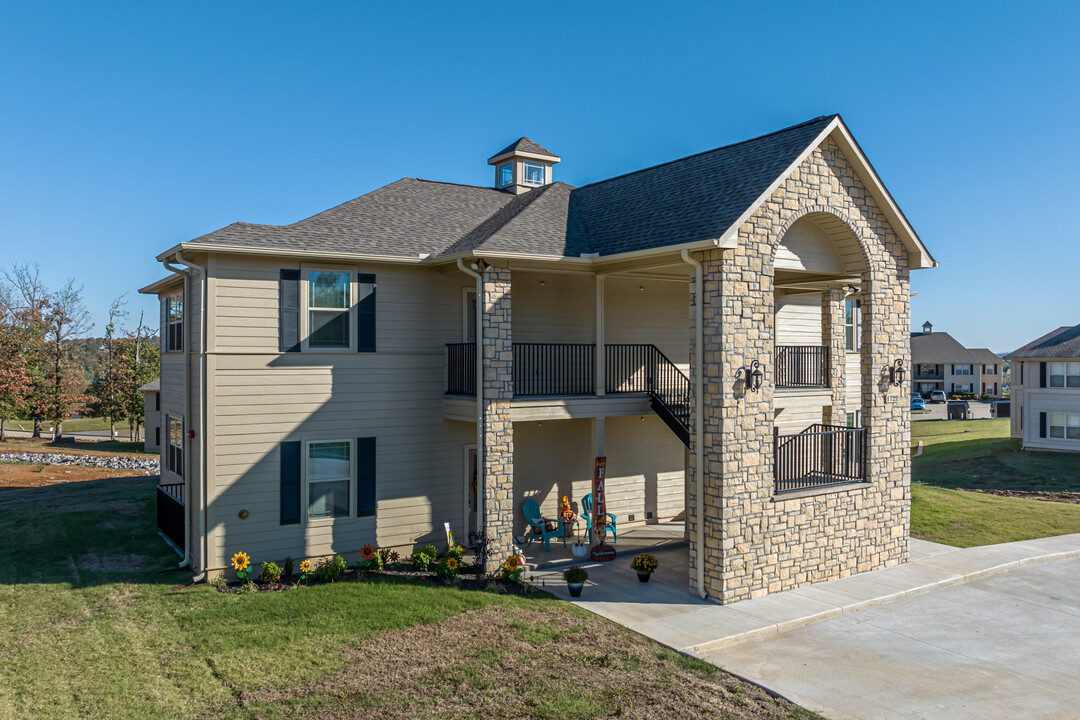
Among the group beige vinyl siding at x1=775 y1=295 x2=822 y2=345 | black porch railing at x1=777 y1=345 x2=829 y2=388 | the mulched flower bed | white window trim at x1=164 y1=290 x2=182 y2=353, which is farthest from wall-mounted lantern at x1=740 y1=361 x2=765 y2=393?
white window trim at x1=164 y1=290 x2=182 y2=353

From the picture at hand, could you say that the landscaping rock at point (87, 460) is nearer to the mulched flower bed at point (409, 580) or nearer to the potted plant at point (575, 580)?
the mulched flower bed at point (409, 580)

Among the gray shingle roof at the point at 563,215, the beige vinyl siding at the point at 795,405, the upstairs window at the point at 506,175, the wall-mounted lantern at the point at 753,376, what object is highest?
the upstairs window at the point at 506,175

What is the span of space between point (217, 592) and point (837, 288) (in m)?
15.6

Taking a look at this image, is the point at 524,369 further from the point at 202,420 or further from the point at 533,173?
the point at 533,173

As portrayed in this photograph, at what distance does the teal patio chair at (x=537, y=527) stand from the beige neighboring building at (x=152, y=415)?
20.6 meters

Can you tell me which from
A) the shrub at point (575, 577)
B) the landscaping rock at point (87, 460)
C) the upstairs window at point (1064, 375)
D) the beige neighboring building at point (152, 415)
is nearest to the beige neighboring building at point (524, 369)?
the shrub at point (575, 577)

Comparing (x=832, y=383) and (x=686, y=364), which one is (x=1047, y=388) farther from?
(x=686, y=364)

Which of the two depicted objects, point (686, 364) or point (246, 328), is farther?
point (686, 364)

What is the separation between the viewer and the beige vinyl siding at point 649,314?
55.6 ft

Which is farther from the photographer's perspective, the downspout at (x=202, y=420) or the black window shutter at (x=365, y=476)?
the black window shutter at (x=365, y=476)

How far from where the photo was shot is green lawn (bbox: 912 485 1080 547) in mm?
17141

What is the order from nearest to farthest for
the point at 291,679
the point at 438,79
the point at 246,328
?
1. the point at 291,679
2. the point at 246,328
3. the point at 438,79

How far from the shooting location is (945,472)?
30.6 m

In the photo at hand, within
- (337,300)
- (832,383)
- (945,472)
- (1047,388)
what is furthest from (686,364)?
(1047,388)
